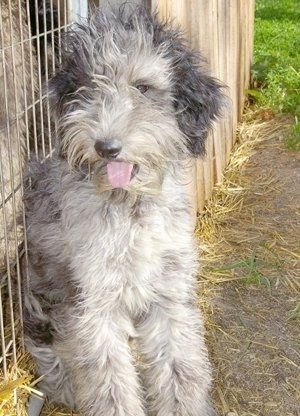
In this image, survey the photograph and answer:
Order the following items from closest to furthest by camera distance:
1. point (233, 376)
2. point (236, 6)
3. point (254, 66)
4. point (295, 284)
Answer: point (233, 376) < point (295, 284) < point (236, 6) < point (254, 66)

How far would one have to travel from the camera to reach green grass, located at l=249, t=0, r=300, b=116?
21.2ft

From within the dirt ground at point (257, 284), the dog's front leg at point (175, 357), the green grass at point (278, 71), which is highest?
the green grass at point (278, 71)

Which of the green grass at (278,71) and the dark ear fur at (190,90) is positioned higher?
the dark ear fur at (190,90)

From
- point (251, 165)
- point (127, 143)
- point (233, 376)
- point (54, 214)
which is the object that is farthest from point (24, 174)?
point (251, 165)

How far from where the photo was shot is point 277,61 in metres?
7.02

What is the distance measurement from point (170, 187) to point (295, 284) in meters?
1.61

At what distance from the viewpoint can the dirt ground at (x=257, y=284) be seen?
3.56 m

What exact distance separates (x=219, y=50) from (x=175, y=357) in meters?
2.65

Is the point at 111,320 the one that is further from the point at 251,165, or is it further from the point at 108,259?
the point at 251,165

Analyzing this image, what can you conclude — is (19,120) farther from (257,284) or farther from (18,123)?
(257,284)

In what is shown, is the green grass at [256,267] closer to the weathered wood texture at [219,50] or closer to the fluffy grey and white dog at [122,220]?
the weathered wood texture at [219,50]

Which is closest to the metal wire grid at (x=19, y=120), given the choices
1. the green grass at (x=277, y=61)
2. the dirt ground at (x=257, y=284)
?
the dirt ground at (x=257, y=284)

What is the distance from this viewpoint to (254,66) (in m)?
6.72

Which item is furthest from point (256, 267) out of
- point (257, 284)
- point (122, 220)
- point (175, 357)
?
point (122, 220)
